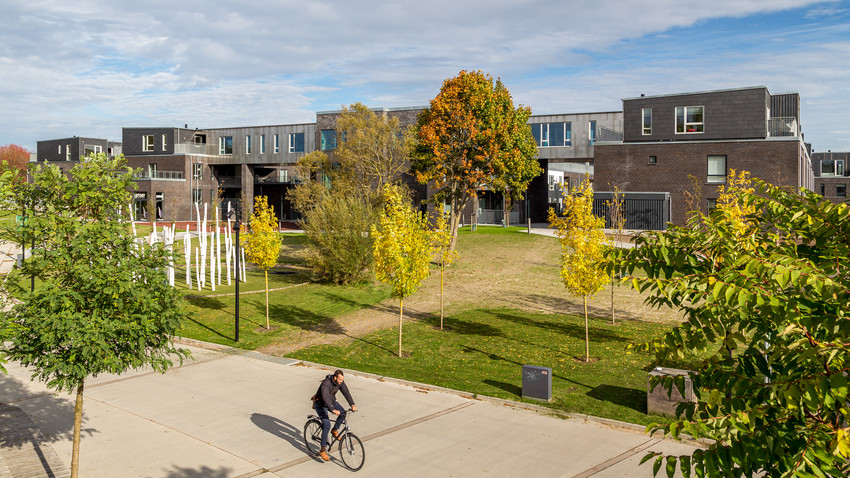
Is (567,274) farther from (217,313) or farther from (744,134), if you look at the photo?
(744,134)

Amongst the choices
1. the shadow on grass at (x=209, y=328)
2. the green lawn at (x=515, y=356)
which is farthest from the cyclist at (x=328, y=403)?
the shadow on grass at (x=209, y=328)

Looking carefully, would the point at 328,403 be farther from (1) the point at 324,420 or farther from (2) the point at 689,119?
(2) the point at 689,119

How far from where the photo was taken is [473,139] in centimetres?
3450

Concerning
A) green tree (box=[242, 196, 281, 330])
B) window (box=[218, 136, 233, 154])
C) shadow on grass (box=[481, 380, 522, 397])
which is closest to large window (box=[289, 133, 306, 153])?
window (box=[218, 136, 233, 154])

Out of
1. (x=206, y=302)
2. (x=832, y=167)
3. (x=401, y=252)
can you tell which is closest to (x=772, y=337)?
(x=401, y=252)

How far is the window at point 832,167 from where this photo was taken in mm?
97175

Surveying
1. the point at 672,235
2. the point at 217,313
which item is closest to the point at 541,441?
the point at 672,235

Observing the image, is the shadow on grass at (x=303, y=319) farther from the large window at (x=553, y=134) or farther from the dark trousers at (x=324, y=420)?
the large window at (x=553, y=134)

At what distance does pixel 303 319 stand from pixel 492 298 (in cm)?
849

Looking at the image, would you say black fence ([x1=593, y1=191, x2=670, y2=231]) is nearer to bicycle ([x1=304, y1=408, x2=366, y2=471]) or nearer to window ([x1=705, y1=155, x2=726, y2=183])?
window ([x1=705, y1=155, x2=726, y2=183])

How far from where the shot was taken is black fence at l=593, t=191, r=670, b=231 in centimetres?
4525

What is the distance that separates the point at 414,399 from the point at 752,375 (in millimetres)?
11445

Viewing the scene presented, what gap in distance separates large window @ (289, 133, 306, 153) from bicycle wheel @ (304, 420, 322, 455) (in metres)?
54.0

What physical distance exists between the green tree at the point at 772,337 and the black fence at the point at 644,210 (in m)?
40.4
